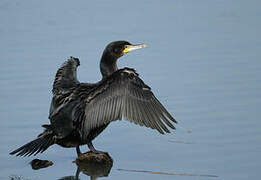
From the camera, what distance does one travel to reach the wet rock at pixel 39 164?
22.8 ft

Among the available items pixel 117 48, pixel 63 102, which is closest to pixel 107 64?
pixel 117 48

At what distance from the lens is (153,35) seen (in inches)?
459

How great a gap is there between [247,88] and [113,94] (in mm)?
2694

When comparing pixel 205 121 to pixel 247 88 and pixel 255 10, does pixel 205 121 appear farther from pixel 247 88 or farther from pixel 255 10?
pixel 255 10

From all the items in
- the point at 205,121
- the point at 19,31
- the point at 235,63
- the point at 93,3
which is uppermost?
the point at 93,3

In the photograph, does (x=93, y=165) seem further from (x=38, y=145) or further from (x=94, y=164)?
(x=38, y=145)

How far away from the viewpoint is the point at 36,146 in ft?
22.6

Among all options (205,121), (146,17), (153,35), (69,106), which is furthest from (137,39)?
(69,106)

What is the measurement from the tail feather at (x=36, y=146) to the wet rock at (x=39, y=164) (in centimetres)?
12

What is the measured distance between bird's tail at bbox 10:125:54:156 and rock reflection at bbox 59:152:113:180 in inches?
15.1

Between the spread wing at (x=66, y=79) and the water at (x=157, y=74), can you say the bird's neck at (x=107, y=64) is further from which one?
the water at (x=157, y=74)

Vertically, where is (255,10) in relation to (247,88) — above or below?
above

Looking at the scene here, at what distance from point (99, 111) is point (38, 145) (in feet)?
2.34

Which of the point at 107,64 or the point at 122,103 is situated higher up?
the point at 107,64
